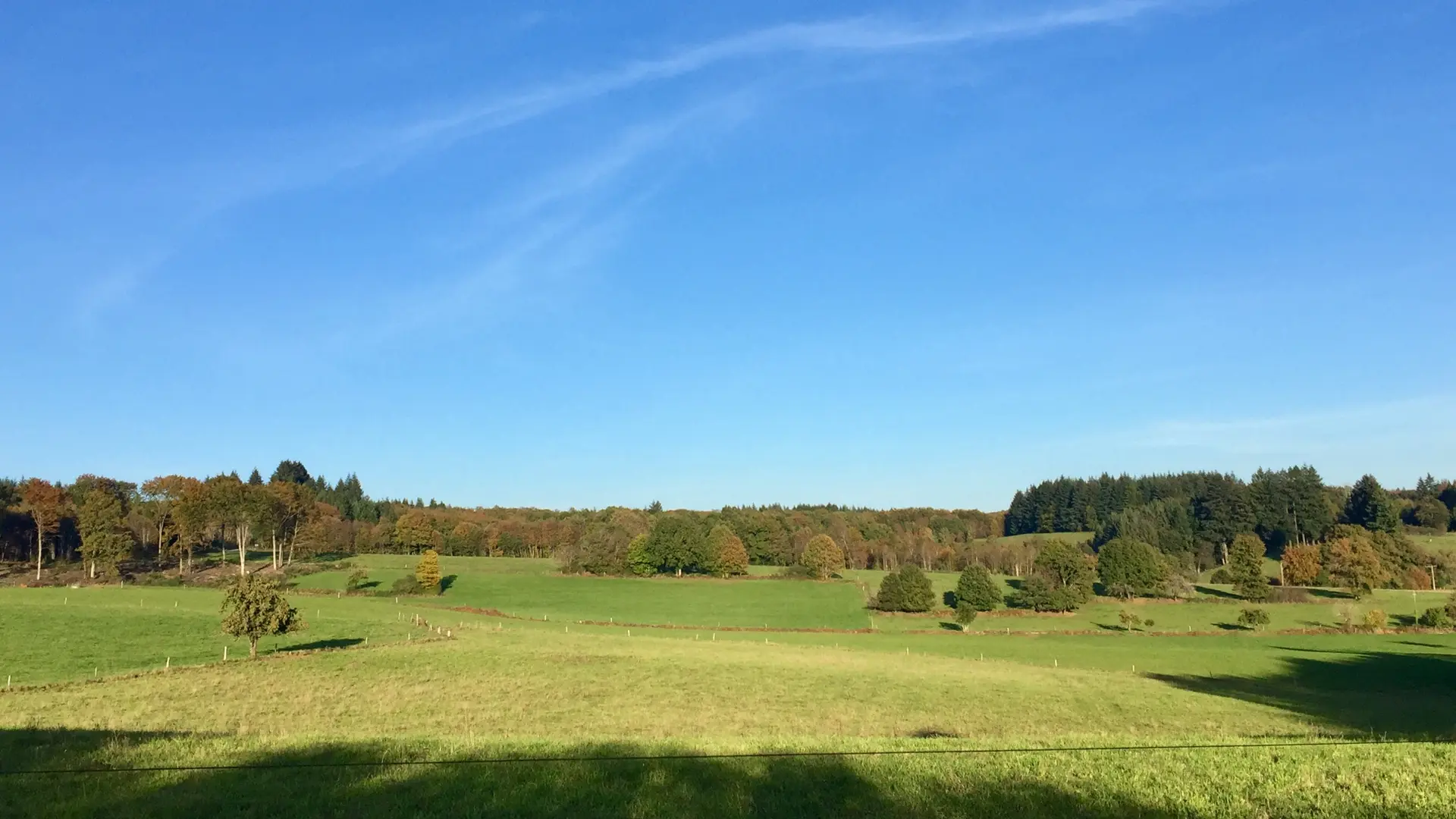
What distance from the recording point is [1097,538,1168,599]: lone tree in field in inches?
3927

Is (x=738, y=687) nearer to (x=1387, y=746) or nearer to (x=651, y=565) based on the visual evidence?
(x=1387, y=746)

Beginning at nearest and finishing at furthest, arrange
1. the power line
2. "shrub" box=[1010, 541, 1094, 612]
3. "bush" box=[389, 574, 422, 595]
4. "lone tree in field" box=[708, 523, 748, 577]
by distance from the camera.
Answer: the power line → "shrub" box=[1010, 541, 1094, 612] → "bush" box=[389, 574, 422, 595] → "lone tree in field" box=[708, 523, 748, 577]

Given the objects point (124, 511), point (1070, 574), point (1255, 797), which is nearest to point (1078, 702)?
point (1255, 797)

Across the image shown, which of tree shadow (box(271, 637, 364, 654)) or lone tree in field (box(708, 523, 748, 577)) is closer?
tree shadow (box(271, 637, 364, 654))

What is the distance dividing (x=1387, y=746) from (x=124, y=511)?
148688mm

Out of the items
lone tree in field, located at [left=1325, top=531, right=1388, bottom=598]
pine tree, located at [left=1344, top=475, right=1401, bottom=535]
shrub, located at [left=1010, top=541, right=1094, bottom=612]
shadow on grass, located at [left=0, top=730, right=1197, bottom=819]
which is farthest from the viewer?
pine tree, located at [left=1344, top=475, right=1401, bottom=535]

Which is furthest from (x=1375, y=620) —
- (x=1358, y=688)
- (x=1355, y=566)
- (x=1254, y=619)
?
(x=1358, y=688)

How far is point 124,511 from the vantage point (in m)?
124

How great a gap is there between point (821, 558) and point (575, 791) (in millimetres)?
118499

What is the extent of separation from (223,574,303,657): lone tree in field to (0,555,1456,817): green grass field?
164 cm

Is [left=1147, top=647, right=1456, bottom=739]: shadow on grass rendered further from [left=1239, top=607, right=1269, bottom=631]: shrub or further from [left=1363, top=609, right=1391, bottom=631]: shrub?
[left=1239, top=607, right=1269, bottom=631]: shrub

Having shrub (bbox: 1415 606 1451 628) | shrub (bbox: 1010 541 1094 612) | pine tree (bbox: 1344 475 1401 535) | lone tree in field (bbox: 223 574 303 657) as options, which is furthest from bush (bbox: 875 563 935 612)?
pine tree (bbox: 1344 475 1401 535)

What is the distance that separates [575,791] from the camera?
10.2m

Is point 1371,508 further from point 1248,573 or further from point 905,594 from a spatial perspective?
point 905,594
